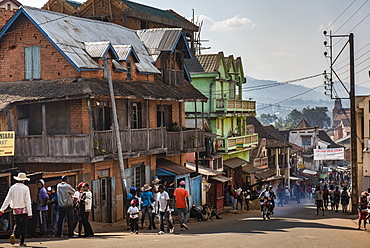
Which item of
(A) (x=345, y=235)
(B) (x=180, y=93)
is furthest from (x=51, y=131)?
(A) (x=345, y=235)

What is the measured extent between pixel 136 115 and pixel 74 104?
5.63 meters

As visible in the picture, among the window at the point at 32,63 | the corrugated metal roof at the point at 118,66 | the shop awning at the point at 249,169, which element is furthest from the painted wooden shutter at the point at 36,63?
the shop awning at the point at 249,169

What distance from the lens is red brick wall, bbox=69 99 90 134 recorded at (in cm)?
2503

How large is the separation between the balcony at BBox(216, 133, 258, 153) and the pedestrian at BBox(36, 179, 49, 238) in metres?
29.7

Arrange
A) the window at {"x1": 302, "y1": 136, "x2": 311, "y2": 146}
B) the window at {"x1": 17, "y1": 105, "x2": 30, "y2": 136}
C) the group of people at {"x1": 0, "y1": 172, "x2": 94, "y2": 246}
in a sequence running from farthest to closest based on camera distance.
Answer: the window at {"x1": 302, "y1": 136, "x2": 311, "y2": 146}
the window at {"x1": 17, "y1": 105, "x2": 30, "y2": 136}
the group of people at {"x1": 0, "y1": 172, "x2": 94, "y2": 246}

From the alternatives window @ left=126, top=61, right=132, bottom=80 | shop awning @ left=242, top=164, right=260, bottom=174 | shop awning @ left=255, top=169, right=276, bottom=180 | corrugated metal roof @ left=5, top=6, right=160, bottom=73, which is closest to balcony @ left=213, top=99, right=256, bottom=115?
shop awning @ left=242, top=164, right=260, bottom=174

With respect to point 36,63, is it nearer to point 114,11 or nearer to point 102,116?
point 102,116

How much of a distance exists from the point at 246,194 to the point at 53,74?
19.9 m

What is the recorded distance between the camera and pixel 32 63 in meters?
26.5

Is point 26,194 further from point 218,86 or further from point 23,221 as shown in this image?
point 218,86

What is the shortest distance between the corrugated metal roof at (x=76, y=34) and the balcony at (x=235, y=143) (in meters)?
15.6

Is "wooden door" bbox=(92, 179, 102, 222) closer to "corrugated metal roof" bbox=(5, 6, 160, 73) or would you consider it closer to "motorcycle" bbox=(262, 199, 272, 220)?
"corrugated metal roof" bbox=(5, 6, 160, 73)

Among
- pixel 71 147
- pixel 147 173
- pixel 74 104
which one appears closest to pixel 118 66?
pixel 74 104

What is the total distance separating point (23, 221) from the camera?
14258 millimetres
